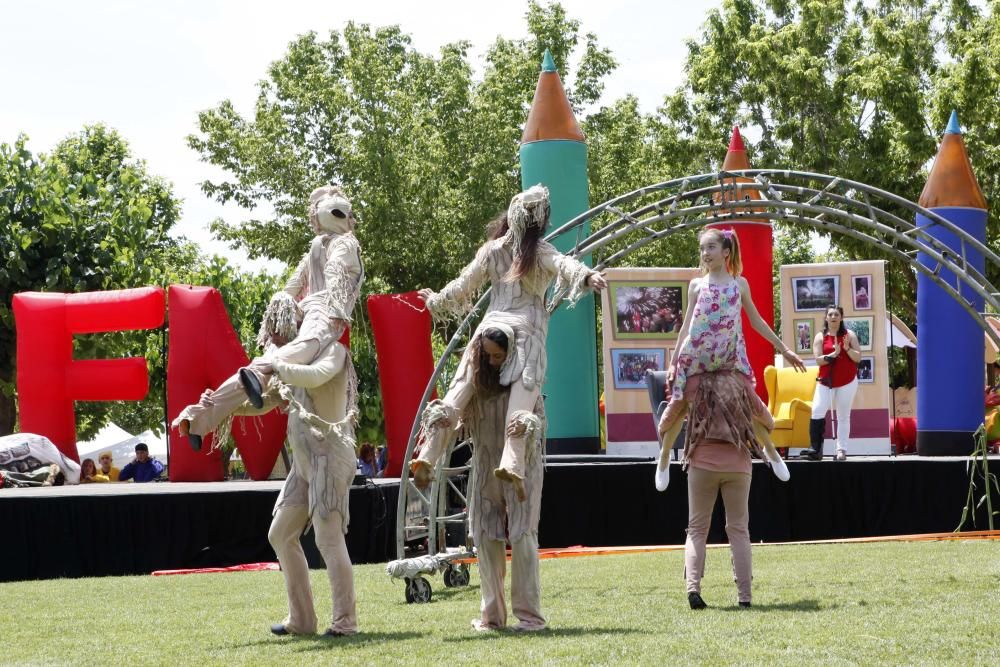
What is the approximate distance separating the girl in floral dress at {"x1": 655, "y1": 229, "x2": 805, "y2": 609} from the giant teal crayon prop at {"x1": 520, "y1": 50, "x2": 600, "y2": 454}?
726 cm

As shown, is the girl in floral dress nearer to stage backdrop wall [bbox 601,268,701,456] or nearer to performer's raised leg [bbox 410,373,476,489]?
performer's raised leg [bbox 410,373,476,489]

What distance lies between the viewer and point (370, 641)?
15.0 ft

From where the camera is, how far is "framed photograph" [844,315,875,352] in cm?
1502

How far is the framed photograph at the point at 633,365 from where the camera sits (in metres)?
15.1

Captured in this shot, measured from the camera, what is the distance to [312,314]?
4.89 m

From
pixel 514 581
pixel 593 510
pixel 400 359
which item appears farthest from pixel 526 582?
pixel 400 359

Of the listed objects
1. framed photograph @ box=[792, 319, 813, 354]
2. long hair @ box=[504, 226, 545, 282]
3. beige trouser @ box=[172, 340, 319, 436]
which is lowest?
beige trouser @ box=[172, 340, 319, 436]

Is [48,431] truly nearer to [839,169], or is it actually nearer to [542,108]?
[542,108]

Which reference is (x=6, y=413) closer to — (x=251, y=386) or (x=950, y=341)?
(x=950, y=341)

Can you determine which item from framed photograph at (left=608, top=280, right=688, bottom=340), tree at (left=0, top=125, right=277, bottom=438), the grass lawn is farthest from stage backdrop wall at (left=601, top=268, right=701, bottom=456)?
tree at (left=0, top=125, right=277, bottom=438)

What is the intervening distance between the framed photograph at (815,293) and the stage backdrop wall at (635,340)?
1.30 meters

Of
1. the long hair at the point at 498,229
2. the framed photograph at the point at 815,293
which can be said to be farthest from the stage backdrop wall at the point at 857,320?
the long hair at the point at 498,229

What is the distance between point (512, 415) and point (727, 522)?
1.42 metres

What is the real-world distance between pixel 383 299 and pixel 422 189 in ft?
38.8
